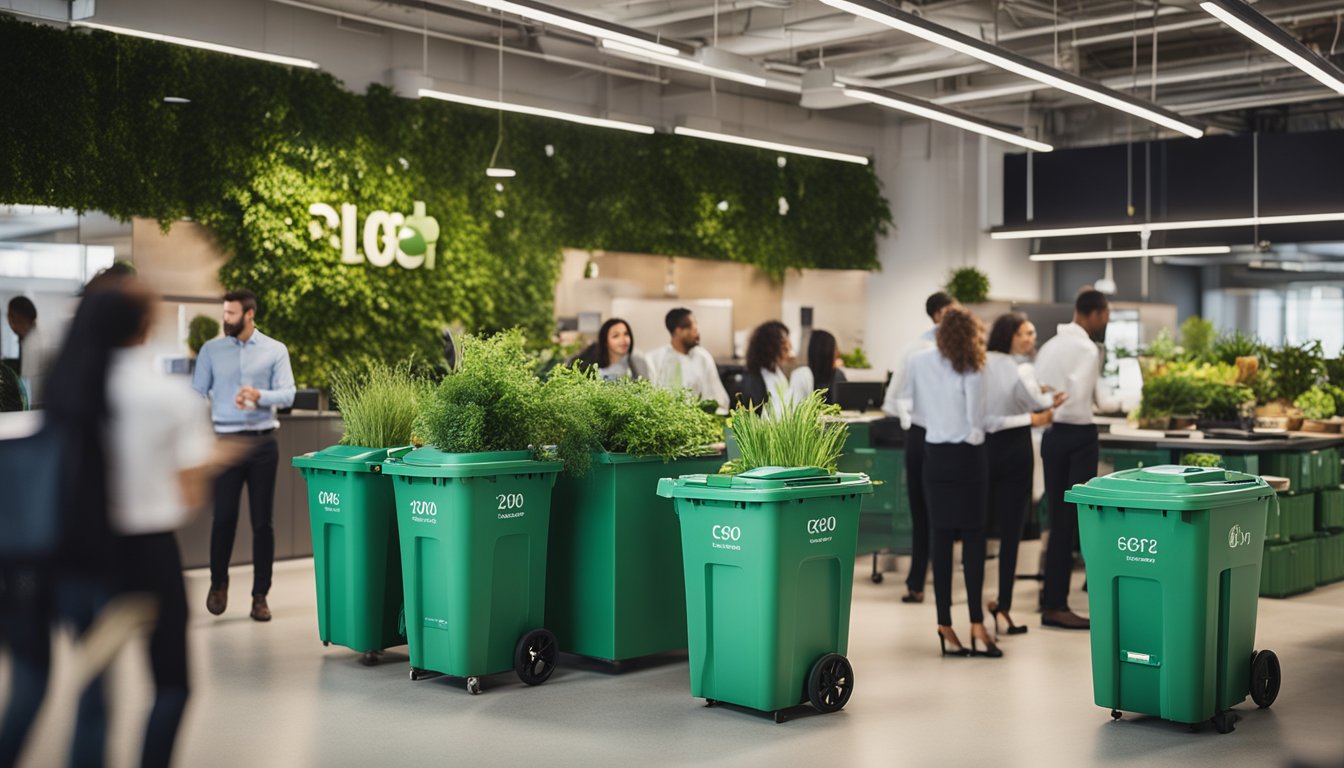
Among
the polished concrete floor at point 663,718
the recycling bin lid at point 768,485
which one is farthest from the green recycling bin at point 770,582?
the polished concrete floor at point 663,718

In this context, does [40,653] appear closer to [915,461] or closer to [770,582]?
[770,582]

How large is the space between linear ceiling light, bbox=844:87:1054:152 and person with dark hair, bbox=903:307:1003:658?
154 inches

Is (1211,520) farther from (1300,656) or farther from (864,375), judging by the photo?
(864,375)

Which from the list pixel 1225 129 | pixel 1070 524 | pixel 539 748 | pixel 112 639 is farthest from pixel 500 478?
pixel 1225 129

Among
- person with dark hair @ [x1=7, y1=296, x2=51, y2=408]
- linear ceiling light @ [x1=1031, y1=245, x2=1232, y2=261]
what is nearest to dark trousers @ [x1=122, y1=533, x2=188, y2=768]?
person with dark hair @ [x1=7, y1=296, x2=51, y2=408]

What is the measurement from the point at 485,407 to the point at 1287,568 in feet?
17.1

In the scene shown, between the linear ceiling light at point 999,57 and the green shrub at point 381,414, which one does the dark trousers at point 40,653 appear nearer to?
the green shrub at point 381,414

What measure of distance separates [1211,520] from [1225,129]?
12.6 metres

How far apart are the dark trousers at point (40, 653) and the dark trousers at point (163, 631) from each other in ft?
0.34

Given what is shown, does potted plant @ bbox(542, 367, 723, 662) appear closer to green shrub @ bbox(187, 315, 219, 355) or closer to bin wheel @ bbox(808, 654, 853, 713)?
bin wheel @ bbox(808, 654, 853, 713)

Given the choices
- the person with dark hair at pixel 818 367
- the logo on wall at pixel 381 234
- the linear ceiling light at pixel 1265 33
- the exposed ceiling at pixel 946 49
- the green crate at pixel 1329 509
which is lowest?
the green crate at pixel 1329 509

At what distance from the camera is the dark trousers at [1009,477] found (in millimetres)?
6879

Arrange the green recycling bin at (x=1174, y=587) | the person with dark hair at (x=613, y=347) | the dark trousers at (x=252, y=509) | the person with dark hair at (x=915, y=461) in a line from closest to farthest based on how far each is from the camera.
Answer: the green recycling bin at (x=1174, y=587), the dark trousers at (x=252, y=509), the person with dark hair at (x=915, y=461), the person with dark hair at (x=613, y=347)

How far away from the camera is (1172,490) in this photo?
16.0 ft
